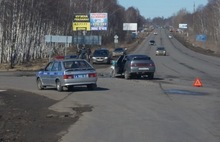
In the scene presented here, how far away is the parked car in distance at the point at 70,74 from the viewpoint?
24.6m

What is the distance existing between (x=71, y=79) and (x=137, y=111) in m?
8.19

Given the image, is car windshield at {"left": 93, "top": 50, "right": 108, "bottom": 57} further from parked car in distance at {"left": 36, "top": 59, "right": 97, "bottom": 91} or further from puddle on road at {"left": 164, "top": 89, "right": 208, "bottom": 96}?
puddle on road at {"left": 164, "top": 89, "right": 208, "bottom": 96}

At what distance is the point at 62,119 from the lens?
1516 centimetres

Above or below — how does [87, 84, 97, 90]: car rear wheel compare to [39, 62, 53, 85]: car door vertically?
below

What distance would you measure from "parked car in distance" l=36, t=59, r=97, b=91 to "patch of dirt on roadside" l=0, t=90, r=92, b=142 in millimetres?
3325

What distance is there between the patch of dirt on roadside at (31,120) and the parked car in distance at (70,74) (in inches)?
131

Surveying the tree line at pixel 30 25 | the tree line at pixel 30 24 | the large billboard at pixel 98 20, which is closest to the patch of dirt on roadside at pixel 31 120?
the tree line at pixel 30 25

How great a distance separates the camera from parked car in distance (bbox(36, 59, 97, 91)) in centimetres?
2461

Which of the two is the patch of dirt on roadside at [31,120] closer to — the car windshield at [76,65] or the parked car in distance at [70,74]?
the parked car in distance at [70,74]

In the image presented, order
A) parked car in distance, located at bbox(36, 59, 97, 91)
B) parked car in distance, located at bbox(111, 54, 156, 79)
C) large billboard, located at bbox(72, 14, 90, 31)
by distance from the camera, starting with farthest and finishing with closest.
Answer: large billboard, located at bbox(72, 14, 90, 31) → parked car in distance, located at bbox(111, 54, 156, 79) → parked car in distance, located at bbox(36, 59, 97, 91)

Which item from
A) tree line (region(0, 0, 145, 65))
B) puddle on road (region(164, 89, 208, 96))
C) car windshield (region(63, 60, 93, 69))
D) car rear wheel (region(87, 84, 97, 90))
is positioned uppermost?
tree line (region(0, 0, 145, 65))

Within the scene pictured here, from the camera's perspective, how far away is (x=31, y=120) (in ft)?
48.8

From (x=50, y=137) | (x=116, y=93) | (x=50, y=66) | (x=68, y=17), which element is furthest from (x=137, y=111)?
(x=68, y=17)

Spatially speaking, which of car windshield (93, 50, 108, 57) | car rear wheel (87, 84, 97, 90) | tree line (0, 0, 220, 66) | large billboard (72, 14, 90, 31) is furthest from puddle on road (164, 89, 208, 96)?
large billboard (72, 14, 90, 31)
